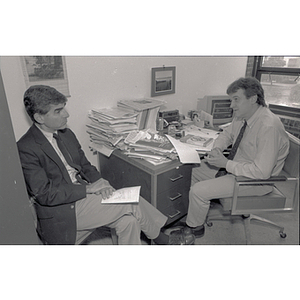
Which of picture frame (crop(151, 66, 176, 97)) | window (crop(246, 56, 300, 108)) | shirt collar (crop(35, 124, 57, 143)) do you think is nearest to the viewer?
window (crop(246, 56, 300, 108))

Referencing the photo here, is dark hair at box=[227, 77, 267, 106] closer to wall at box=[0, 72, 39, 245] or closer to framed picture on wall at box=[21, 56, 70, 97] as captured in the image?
framed picture on wall at box=[21, 56, 70, 97]

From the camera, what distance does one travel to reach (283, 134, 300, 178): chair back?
53.3 inches

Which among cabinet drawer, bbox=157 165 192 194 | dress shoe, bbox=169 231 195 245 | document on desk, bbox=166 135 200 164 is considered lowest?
dress shoe, bbox=169 231 195 245

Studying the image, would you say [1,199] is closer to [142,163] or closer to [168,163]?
[142,163]

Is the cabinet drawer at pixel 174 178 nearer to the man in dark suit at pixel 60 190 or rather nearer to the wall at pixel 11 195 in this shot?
the man in dark suit at pixel 60 190

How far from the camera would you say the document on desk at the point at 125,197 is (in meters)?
1.24

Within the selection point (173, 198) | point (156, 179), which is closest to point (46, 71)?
point (156, 179)

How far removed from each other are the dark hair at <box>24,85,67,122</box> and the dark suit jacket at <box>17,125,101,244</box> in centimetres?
10

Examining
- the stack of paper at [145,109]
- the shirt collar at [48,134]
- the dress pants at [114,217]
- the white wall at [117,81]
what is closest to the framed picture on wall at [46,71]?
the white wall at [117,81]

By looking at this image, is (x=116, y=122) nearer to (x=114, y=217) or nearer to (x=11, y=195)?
(x=114, y=217)

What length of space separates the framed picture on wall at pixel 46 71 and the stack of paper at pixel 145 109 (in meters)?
0.44

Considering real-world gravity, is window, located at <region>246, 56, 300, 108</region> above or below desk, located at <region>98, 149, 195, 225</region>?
above

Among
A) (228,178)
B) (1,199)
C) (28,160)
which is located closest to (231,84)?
(228,178)

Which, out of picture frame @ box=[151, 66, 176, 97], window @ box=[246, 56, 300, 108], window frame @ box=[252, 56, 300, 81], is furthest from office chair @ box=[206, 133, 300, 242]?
picture frame @ box=[151, 66, 176, 97]
